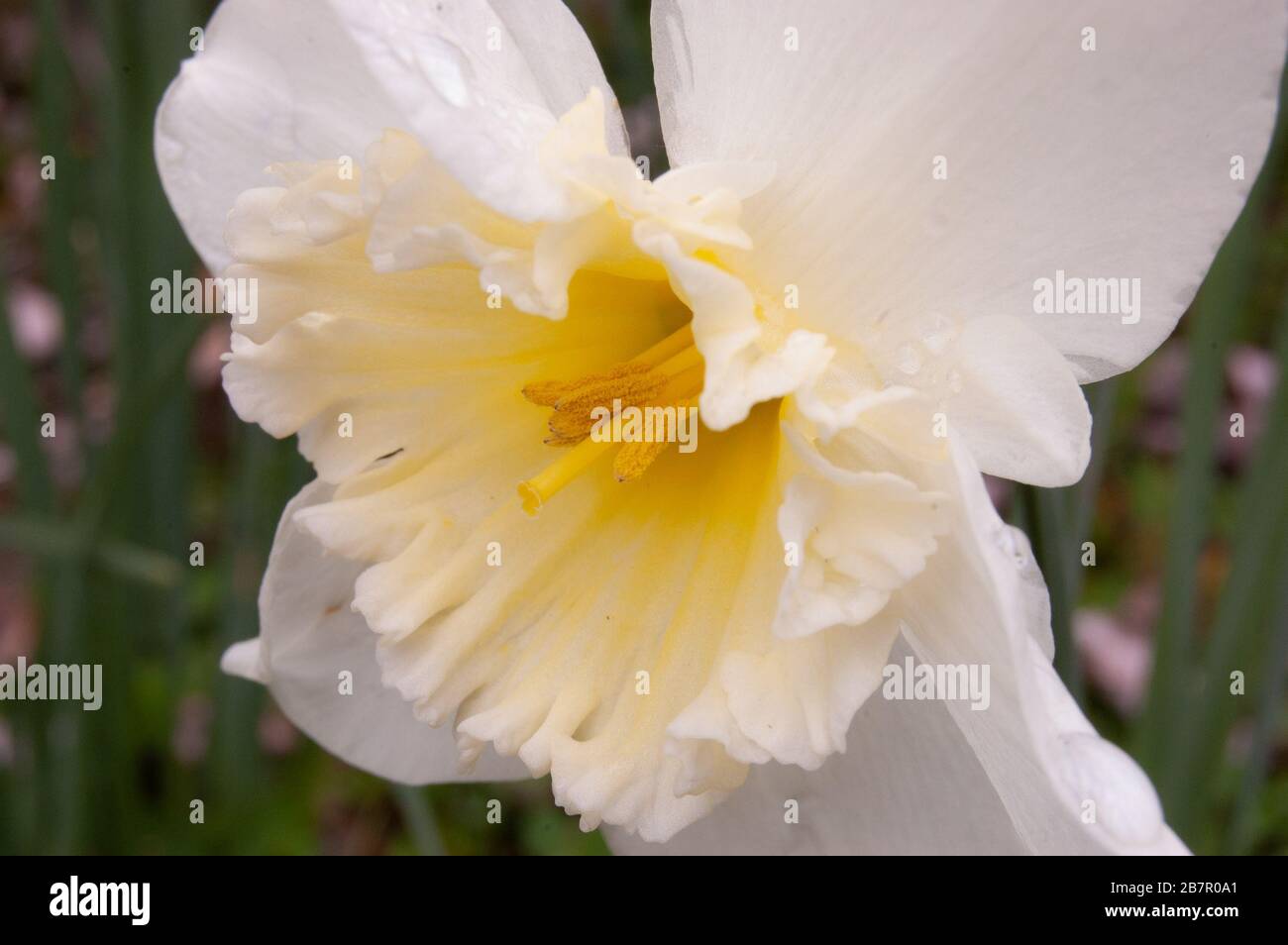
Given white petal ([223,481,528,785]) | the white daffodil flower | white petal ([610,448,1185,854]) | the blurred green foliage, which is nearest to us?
white petal ([610,448,1185,854])

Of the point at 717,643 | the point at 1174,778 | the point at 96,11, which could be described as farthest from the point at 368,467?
the point at 96,11

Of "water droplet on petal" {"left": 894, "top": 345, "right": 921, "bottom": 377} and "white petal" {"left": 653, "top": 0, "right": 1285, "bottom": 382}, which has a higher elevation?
"white petal" {"left": 653, "top": 0, "right": 1285, "bottom": 382}

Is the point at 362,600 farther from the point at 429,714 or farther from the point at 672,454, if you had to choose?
the point at 672,454

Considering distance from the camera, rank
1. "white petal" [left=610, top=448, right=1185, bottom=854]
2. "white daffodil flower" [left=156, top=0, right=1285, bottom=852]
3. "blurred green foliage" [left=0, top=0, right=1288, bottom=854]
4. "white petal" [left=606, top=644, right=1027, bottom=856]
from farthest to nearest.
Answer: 1. "blurred green foliage" [left=0, top=0, right=1288, bottom=854]
2. "white petal" [left=606, top=644, right=1027, bottom=856]
3. "white daffodil flower" [left=156, top=0, right=1285, bottom=852]
4. "white petal" [left=610, top=448, right=1185, bottom=854]

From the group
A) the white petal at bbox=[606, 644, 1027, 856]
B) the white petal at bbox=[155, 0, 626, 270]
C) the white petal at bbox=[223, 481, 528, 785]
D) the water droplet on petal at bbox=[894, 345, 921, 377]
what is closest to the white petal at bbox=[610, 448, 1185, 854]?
the white petal at bbox=[606, 644, 1027, 856]

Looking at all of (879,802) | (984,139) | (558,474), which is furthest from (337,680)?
(984,139)

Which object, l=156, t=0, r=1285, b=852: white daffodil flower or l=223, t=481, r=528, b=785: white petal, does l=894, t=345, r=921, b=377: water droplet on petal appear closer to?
l=156, t=0, r=1285, b=852: white daffodil flower

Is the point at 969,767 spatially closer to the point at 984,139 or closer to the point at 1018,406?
the point at 1018,406

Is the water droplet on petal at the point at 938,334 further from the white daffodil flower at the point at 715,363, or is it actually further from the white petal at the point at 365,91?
the white petal at the point at 365,91
